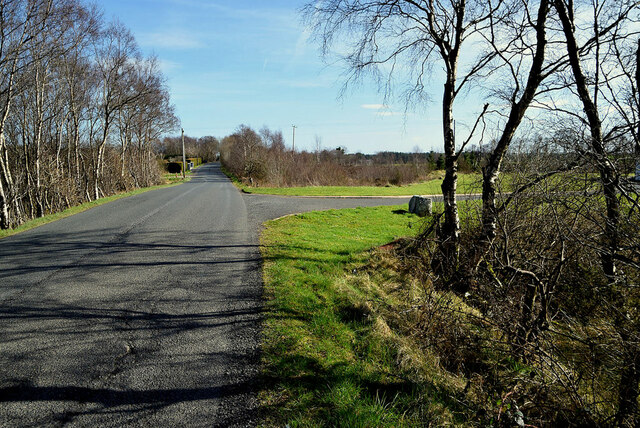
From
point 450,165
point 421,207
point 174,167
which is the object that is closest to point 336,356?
point 450,165

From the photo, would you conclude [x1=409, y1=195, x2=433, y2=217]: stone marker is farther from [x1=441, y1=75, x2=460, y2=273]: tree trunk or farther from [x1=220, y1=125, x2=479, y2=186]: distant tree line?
[x1=220, y1=125, x2=479, y2=186]: distant tree line

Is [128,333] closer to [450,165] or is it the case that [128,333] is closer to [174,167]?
[450,165]

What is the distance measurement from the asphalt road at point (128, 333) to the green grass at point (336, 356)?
283mm

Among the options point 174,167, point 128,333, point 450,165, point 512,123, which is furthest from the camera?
point 174,167

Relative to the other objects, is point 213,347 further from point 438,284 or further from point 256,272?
point 438,284

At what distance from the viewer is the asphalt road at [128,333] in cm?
281

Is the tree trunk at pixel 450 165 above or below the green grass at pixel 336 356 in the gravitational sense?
above

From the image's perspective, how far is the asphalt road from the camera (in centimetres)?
281

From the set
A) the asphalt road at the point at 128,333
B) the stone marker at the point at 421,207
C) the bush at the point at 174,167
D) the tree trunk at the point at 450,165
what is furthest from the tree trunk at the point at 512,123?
the bush at the point at 174,167

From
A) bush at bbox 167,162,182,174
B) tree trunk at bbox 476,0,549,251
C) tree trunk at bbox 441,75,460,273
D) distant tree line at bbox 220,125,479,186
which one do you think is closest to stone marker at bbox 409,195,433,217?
tree trunk at bbox 441,75,460,273

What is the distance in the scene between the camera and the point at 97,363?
→ 11.3 feet

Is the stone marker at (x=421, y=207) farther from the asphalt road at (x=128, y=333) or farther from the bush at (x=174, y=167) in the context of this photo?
the bush at (x=174, y=167)

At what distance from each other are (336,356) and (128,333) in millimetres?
2425

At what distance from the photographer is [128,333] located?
13.4 feet
